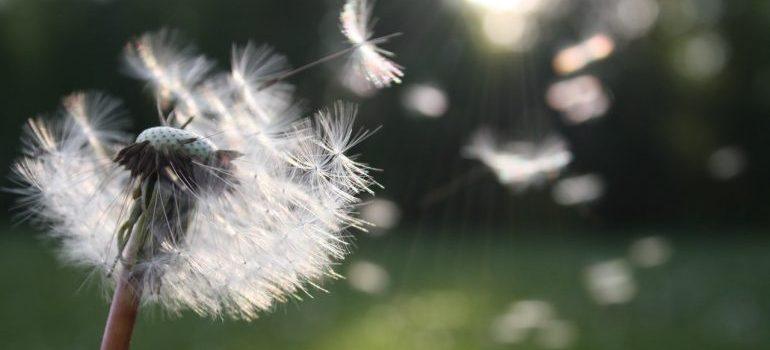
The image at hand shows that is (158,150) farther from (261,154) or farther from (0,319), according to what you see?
(0,319)

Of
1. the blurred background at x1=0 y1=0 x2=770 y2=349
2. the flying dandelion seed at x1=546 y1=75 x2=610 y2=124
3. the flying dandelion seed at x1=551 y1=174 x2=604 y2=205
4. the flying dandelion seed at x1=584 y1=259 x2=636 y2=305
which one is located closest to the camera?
the blurred background at x1=0 y1=0 x2=770 y2=349

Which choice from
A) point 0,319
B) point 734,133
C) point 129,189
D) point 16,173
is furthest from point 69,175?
point 734,133

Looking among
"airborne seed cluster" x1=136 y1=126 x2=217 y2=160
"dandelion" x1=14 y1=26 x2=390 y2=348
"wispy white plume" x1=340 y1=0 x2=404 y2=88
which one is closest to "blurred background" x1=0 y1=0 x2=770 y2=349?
"dandelion" x1=14 y1=26 x2=390 y2=348

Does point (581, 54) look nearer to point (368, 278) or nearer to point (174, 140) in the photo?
point (368, 278)

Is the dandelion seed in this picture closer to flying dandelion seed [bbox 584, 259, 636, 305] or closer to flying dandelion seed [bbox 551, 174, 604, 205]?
flying dandelion seed [bbox 584, 259, 636, 305]

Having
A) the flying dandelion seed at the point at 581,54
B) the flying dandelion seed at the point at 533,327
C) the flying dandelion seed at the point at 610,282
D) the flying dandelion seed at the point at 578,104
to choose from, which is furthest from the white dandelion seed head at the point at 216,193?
the flying dandelion seed at the point at 578,104
